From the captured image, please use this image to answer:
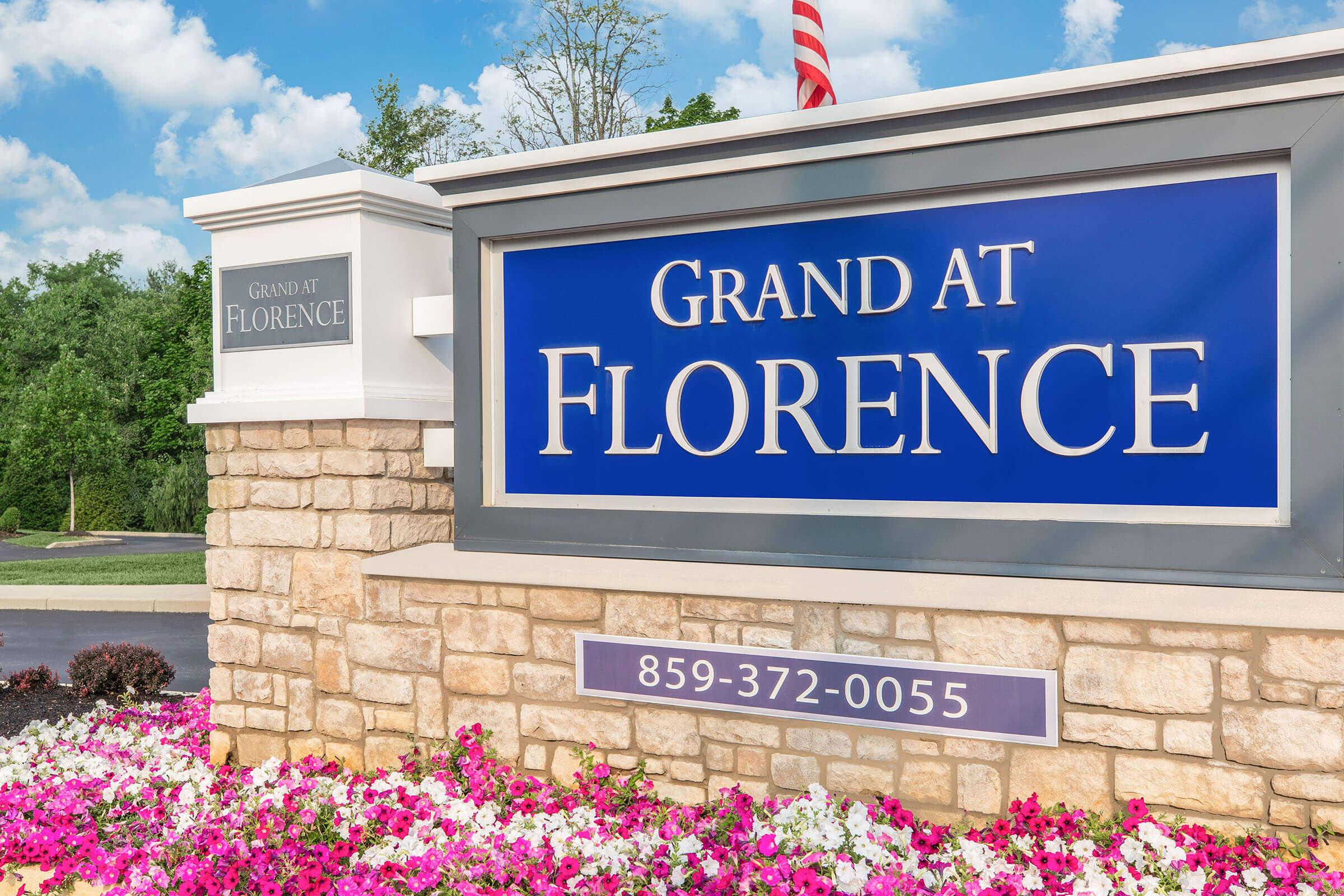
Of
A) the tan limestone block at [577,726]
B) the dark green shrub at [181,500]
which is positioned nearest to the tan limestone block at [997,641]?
the tan limestone block at [577,726]

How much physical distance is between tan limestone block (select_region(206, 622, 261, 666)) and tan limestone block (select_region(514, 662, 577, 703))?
5.62ft

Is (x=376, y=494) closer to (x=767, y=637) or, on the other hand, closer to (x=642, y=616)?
(x=642, y=616)

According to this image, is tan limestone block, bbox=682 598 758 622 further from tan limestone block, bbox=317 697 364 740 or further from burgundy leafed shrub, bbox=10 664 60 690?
burgundy leafed shrub, bbox=10 664 60 690

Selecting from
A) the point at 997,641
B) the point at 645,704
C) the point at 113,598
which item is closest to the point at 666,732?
the point at 645,704

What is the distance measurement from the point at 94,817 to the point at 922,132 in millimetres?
5001

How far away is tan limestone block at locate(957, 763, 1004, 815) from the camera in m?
3.89

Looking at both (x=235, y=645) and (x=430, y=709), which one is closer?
(x=430, y=709)

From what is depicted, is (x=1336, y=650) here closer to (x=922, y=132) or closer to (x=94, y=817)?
(x=922, y=132)

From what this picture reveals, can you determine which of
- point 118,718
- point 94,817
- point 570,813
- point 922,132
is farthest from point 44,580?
point 922,132

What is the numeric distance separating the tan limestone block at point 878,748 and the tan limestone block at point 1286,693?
53.1 inches

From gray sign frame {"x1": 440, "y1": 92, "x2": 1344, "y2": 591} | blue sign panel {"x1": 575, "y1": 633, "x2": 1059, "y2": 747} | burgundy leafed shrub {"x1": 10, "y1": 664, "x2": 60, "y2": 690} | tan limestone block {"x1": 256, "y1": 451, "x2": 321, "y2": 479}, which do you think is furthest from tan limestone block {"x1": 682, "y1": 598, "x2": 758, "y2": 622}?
burgundy leafed shrub {"x1": 10, "y1": 664, "x2": 60, "y2": 690}

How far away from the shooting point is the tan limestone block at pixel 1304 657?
3439 millimetres

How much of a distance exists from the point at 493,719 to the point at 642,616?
99 centimetres

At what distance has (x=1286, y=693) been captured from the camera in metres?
3.51
